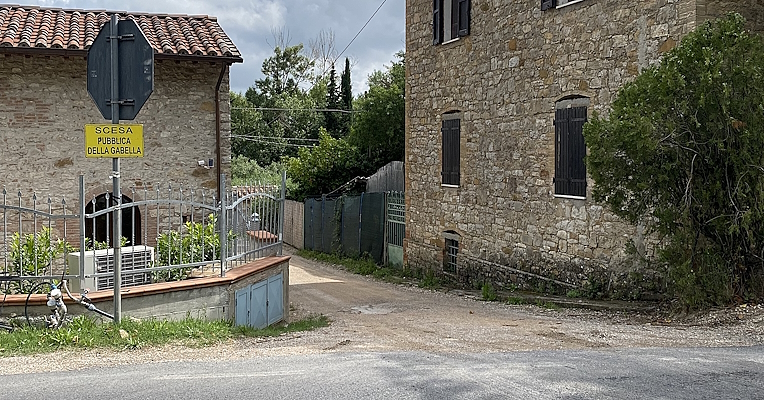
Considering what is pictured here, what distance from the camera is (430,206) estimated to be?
60.2ft

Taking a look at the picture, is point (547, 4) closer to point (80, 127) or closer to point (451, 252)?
point (451, 252)

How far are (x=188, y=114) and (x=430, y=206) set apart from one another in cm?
642

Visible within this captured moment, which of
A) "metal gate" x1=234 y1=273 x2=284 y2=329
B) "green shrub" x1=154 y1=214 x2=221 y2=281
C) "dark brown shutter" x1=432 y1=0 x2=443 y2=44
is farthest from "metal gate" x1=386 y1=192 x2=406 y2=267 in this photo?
"green shrub" x1=154 y1=214 x2=221 y2=281

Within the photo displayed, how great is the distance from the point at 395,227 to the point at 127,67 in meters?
13.6

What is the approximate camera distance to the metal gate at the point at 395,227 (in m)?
20.5

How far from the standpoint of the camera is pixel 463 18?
16.6 metres

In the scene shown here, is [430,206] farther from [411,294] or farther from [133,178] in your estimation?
[133,178]

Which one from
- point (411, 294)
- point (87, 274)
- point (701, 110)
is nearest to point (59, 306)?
point (87, 274)

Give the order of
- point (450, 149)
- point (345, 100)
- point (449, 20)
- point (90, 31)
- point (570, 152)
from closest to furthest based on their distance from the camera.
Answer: point (570, 152), point (90, 31), point (450, 149), point (449, 20), point (345, 100)

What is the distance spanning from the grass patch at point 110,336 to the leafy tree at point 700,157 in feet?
16.6

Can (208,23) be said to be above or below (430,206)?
above

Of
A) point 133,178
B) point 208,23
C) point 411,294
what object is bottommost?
point 411,294

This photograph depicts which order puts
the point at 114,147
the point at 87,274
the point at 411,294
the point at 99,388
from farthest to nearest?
1. the point at 411,294
2. the point at 87,274
3. the point at 114,147
4. the point at 99,388

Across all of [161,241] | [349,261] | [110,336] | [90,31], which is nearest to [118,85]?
[110,336]
